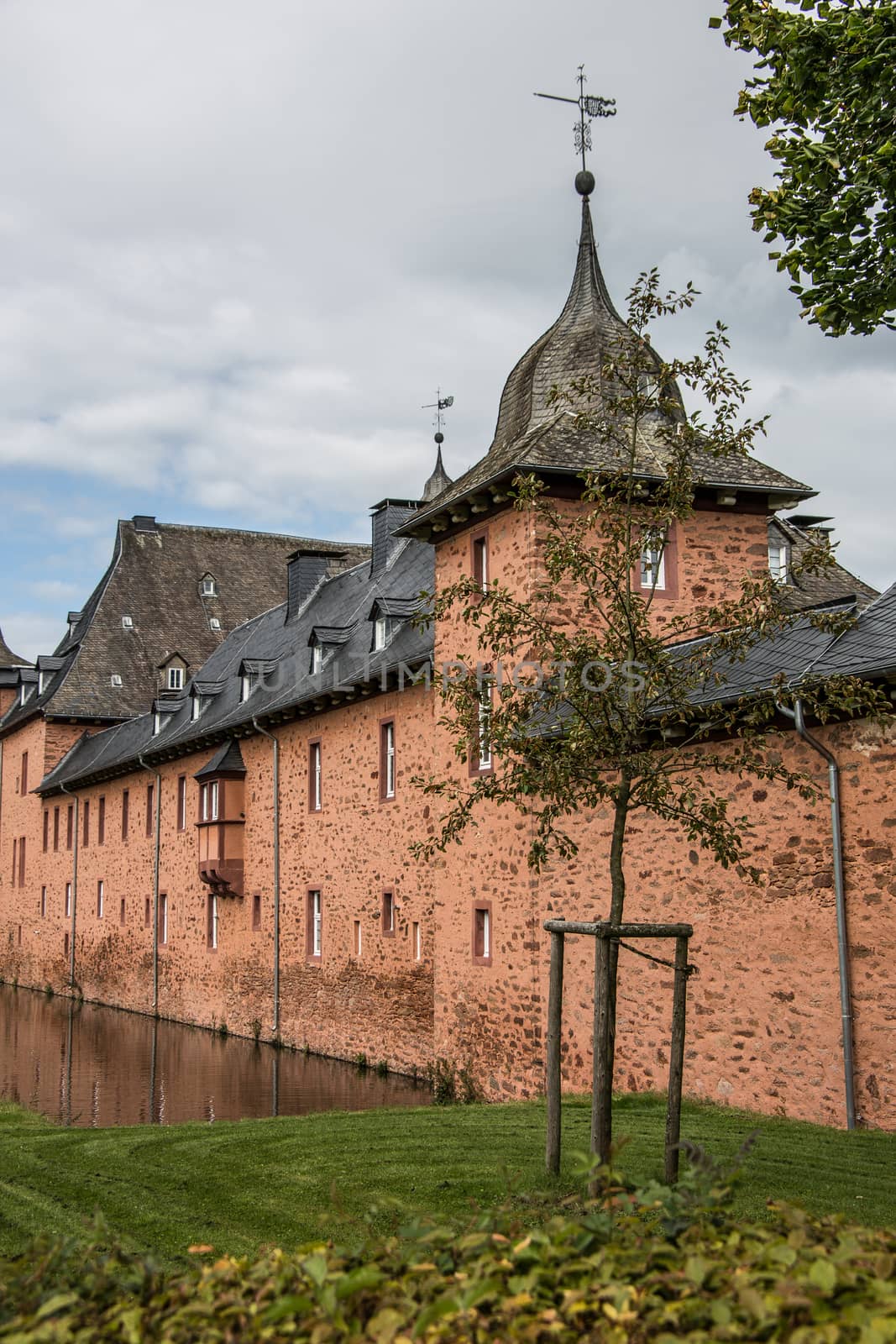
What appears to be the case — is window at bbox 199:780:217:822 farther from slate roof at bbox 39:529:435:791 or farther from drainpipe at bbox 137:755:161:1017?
drainpipe at bbox 137:755:161:1017

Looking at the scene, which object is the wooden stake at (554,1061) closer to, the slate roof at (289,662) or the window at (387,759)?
the slate roof at (289,662)

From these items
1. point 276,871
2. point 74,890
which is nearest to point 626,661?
point 276,871

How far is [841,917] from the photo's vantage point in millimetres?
10828

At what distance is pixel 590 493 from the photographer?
777cm

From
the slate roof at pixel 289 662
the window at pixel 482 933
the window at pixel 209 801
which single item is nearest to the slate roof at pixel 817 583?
the slate roof at pixel 289 662

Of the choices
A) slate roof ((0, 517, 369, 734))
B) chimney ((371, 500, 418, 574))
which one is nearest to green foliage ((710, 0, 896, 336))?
chimney ((371, 500, 418, 574))

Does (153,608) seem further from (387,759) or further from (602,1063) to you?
(602,1063)

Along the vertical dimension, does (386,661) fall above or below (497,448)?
below

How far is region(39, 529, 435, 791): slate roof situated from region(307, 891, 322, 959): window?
324cm

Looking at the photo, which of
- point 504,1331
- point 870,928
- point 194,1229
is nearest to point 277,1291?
point 504,1331

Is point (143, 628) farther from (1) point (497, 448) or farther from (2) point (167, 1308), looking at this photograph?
(2) point (167, 1308)

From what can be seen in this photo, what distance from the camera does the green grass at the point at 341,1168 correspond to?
25.0 feet

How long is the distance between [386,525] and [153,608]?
20.2 m

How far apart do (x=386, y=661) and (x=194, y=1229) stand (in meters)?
13.7
